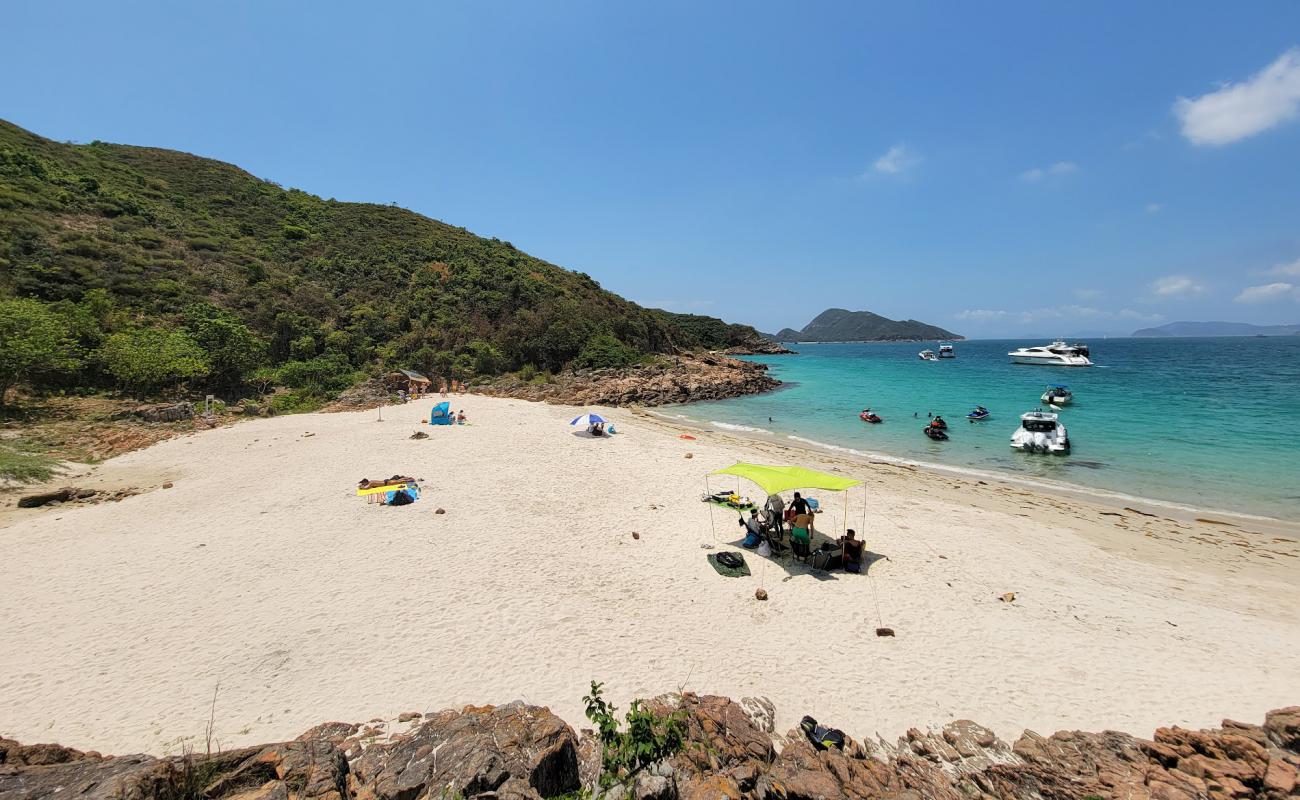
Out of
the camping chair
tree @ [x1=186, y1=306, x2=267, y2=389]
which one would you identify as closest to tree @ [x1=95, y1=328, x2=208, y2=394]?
tree @ [x1=186, y1=306, x2=267, y2=389]

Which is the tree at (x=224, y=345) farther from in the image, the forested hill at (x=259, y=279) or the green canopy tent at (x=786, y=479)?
the green canopy tent at (x=786, y=479)

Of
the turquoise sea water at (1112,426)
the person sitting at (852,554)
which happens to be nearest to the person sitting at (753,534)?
the person sitting at (852,554)

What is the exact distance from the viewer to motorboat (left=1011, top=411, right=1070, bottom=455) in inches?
838

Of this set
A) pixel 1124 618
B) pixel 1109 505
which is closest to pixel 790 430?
pixel 1109 505

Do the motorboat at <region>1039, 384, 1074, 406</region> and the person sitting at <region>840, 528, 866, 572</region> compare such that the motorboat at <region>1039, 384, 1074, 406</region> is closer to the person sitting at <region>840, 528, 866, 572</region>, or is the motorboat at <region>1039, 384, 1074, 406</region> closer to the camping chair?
the person sitting at <region>840, 528, 866, 572</region>

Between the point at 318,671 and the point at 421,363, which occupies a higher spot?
the point at 421,363

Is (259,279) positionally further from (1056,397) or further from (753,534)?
(1056,397)

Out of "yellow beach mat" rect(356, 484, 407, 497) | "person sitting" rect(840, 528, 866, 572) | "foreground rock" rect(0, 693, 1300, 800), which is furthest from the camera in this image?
"yellow beach mat" rect(356, 484, 407, 497)

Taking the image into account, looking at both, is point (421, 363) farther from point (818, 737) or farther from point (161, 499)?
point (818, 737)

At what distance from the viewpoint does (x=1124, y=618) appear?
827 cm

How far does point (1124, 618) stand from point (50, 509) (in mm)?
25103

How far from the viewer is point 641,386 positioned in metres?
37.8

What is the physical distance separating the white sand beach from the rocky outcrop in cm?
2017

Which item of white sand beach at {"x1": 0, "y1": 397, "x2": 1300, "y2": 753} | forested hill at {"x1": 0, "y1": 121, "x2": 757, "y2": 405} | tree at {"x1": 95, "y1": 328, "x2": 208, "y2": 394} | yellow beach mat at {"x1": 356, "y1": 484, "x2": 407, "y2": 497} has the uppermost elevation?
forested hill at {"x1": 0, "y1": 121, "x2": 757, "y2": 405}
